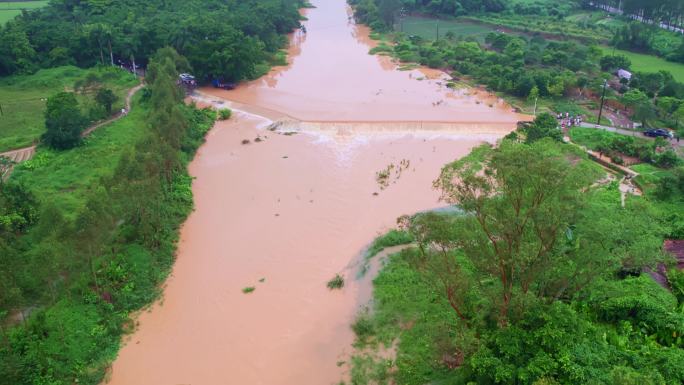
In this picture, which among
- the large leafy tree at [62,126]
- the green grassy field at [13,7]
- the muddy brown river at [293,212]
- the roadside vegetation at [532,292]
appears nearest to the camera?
the roadside vegetation at [532,292]

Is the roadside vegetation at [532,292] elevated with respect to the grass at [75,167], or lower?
elevated

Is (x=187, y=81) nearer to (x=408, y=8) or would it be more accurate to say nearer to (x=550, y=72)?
(x=550, y=72)

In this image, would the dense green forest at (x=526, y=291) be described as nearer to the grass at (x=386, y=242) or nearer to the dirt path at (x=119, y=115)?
the grass at (x=386, y=242)

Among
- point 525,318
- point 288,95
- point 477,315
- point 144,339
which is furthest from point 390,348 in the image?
point 288,95

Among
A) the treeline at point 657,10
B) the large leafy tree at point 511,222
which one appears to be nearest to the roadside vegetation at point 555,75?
the treeline at point 657,10

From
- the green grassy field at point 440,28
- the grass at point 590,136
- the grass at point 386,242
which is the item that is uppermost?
the green grassy field at point 440,28

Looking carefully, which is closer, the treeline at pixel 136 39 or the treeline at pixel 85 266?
the treeline at pixel 85 266
